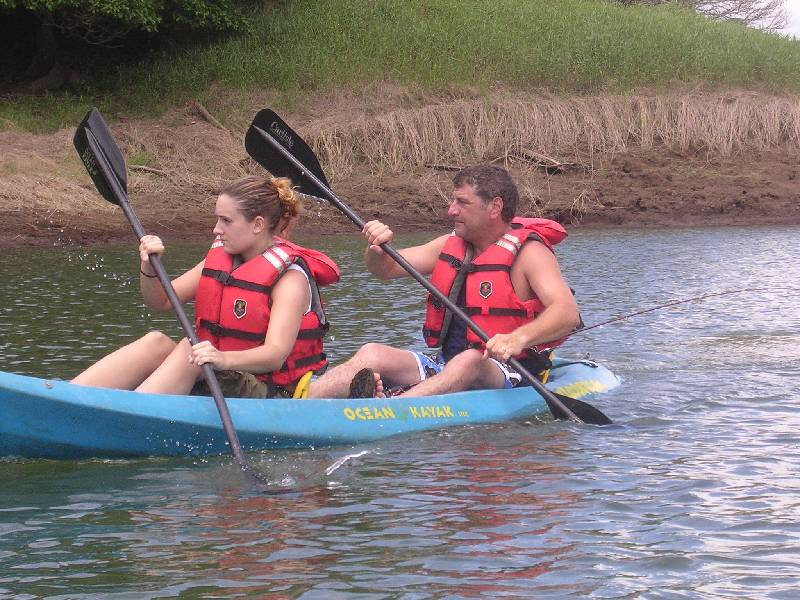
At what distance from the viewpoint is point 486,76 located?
2009 cm

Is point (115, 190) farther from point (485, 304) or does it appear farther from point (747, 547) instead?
point (747, 547)

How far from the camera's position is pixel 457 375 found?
18.6 feet

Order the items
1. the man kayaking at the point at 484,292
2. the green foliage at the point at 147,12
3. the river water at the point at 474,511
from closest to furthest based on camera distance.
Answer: the river water at the point at 474,511 < the man kayaking at the point at 484,292 < the green foliage at the point at 147,12

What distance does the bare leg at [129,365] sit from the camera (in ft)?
16.0

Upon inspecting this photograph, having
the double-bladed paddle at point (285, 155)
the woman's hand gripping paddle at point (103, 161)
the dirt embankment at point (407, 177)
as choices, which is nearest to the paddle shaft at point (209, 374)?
the woman's hand gripping paddle at point (103, 161)

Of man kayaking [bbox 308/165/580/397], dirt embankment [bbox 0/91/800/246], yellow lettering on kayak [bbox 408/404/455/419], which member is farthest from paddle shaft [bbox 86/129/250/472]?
dirt embankment [bbox 0/91/800/246]

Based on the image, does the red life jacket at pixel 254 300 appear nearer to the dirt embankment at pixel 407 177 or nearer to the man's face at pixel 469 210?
the man's face at pixel 469 210

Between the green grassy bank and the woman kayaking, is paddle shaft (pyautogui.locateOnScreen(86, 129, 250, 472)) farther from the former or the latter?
the green grassy bank

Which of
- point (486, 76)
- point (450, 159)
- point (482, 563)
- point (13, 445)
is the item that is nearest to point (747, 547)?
point (482, 563)

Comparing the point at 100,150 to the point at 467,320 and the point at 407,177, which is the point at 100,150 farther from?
the point at 407,177

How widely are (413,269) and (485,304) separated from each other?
368mm

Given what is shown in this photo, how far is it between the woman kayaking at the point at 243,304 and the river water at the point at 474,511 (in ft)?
1.13

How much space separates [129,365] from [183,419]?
31 cm

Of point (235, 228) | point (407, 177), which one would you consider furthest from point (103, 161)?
point (407, 177)
